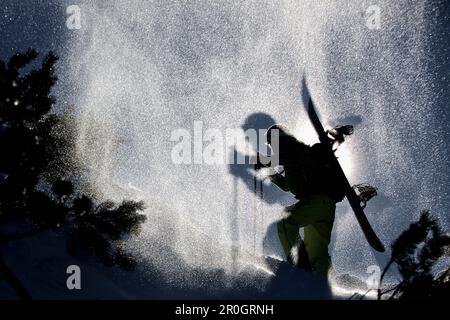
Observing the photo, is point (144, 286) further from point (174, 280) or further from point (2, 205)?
point (2, 205)

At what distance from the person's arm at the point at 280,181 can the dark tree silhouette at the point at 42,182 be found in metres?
2.60

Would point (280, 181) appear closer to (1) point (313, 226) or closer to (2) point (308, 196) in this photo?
(2) point (308, 196)

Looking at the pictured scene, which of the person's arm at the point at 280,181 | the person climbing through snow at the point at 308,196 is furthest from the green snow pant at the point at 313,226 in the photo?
the person's arm at the point at 280,181

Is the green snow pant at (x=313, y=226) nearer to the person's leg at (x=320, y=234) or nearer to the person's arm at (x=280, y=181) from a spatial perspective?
the person's leg at (x=320, y=234)

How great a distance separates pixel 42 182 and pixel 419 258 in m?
6.32

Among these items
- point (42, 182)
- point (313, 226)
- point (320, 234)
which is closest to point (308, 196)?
point (313, 226)

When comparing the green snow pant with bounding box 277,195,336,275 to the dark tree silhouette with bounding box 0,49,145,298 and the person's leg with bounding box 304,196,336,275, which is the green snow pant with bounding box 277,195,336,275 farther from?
the dark tree silhouette with bounding box 0,49,145,298

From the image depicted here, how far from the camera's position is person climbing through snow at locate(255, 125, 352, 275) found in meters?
4.56

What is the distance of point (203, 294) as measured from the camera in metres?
8.11

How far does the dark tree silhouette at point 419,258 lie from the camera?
290cm

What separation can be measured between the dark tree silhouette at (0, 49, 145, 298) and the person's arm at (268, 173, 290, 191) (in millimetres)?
2598

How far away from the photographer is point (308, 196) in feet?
15.3

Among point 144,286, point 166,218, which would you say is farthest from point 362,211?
point 166,218
